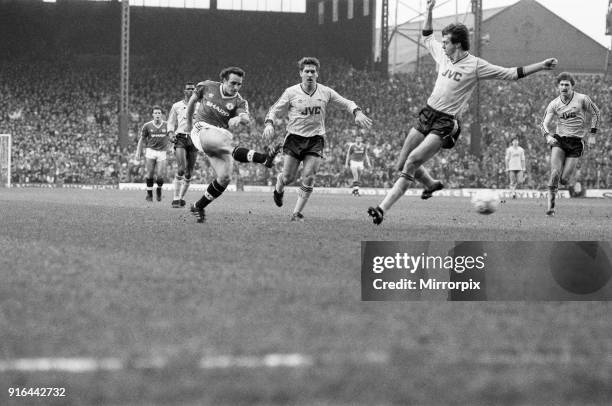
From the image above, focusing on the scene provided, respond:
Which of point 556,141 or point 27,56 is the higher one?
point 27,56

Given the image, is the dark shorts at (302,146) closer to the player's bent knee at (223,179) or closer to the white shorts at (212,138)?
the white shorts at (212,138)

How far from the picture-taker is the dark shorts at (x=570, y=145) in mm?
16844

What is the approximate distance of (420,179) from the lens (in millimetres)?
12023

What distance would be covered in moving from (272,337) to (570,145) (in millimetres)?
13878

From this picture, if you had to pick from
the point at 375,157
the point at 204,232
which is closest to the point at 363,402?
the point at 204,232

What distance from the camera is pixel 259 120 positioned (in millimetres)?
48156

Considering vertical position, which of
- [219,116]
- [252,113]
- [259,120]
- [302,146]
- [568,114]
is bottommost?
[302,146]

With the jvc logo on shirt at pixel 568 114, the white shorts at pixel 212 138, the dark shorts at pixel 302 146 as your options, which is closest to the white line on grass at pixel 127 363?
the white shorts at pixel 212 138

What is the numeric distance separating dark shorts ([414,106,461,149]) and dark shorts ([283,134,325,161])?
234cm

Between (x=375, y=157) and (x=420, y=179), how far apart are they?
106ft

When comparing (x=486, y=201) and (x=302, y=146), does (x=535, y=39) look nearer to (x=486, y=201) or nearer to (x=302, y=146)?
(x=302, y=146)

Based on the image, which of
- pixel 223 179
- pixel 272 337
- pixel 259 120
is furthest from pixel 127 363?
pixel 259 120

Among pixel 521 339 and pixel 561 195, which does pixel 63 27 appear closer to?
pixel 561 195

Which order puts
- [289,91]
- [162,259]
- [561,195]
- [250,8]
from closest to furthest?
[162,259], [289,91], [561,195], [250,8]
